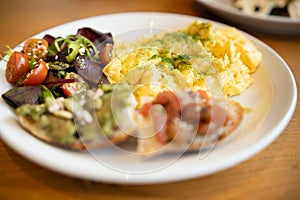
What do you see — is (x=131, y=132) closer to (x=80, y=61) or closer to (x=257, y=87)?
(x=80, y=61)

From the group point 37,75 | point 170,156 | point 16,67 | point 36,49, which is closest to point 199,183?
point 170,156

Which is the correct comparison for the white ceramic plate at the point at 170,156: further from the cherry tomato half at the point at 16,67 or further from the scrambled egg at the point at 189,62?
the scrambled egg at the point at 189,62

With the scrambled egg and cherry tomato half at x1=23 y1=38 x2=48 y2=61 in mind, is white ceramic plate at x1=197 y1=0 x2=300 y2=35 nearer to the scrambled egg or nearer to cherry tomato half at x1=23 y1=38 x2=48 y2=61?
the scrambled egg

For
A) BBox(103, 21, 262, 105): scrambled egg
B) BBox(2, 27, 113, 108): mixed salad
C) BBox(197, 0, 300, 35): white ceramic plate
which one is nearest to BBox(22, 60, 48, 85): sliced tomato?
BBox(2, 27, 113, 108): mixed salad

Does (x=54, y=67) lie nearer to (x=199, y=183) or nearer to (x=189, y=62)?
(x=189, y=62)

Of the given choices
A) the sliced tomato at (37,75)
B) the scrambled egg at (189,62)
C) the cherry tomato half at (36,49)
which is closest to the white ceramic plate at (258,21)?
the scrambled egg at (189,62)
